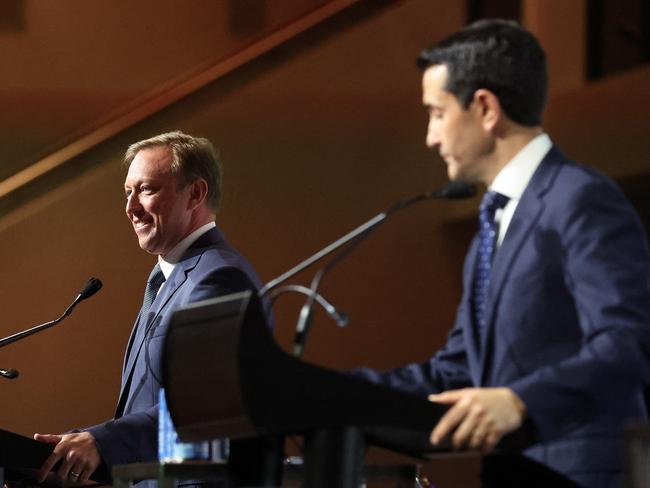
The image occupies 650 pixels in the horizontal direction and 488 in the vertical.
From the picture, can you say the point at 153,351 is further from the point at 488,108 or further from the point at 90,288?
the point at 488,108

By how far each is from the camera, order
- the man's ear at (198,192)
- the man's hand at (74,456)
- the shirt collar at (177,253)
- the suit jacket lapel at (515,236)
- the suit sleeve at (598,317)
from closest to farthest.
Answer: the suit sleeve at (598,317)
the suit jacket lapel at (515,236)
the man's hand at (74,456)
the shirt collar at (177,253)
the man's ear at (198,192)

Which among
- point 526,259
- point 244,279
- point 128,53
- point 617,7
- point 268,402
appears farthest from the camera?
point 128,53

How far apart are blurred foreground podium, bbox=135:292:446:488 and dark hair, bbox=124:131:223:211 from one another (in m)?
1.87

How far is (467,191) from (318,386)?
50 centimetres

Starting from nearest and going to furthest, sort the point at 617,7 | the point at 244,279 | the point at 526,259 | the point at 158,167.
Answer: the point at 526,259 < the point at 244,279 < the point at 158,167 < the point at 617,7

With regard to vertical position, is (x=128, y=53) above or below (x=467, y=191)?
above

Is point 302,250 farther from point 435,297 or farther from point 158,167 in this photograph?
point 158,167

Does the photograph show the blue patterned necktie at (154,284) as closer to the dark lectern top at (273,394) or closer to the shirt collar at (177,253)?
the shirt collar at (177,253)

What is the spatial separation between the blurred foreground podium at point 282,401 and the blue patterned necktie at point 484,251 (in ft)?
1.15

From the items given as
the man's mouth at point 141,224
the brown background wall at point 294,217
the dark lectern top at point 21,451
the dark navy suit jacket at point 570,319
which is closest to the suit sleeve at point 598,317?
the dark navy suit jacket at point 570,319

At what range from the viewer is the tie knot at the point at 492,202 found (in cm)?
204

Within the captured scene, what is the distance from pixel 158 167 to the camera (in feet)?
11.8

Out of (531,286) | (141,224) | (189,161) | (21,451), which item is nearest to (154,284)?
(141,224)

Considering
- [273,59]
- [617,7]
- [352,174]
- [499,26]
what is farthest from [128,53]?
[499,26]
